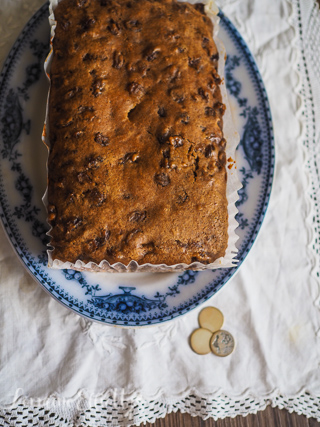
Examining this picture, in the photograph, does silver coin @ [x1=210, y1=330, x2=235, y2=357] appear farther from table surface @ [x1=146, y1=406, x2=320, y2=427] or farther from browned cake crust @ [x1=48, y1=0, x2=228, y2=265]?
browned cake crust @ [x1=48, y1=0, x2=228, y2=265]

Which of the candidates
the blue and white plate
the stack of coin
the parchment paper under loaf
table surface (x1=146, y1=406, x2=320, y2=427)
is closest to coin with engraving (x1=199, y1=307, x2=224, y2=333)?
the stack of coin

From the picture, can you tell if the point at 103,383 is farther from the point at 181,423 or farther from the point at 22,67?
the point at 22,67

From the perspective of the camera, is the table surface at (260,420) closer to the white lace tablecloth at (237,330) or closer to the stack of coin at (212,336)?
the white lace tablecloth at (237,330)

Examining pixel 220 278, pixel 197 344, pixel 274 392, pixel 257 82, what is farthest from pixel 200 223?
pixel 274 392

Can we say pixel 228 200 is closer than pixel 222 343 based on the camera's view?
Yes

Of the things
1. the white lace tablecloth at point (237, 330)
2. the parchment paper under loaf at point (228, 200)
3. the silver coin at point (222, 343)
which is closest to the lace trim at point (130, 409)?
the white lace tablecloth at point (237, 330)

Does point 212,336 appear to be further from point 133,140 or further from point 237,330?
point 133,140

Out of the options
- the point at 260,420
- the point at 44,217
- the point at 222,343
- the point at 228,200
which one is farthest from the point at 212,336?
the point at 44,217
